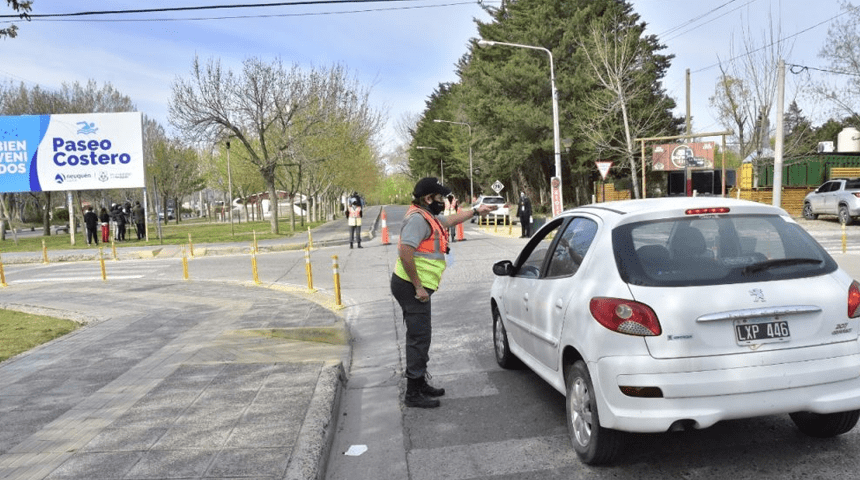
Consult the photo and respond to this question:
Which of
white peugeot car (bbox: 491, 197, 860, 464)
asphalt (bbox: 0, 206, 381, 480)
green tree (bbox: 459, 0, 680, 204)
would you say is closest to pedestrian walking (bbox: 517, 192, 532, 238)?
green tree (bbox: 459, 0, 680, 204)

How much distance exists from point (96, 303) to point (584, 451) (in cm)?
1066

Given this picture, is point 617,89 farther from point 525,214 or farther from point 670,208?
point 670,208

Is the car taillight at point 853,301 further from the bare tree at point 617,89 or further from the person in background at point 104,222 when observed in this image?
the person in background at point 104,222

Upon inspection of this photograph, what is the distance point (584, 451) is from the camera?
3982 millimetres

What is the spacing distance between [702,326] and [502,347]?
2.82 m

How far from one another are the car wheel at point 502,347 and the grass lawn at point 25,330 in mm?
5474

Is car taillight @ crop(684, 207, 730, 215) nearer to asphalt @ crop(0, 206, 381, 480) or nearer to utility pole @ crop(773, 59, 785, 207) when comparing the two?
asphalt @ crop(0, 206, 381, 480)

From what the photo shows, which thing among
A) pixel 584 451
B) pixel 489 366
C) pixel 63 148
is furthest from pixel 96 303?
pixel 63 148

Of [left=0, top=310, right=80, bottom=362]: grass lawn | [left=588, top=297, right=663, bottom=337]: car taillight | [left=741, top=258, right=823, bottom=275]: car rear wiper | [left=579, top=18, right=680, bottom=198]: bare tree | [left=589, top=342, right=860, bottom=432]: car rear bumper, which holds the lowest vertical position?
[left=0, top=310, right=80, bottom=362]: grass lawn

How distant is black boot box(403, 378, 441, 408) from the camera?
530cm

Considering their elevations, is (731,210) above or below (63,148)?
below

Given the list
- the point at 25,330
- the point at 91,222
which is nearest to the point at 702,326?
the point at 25,330

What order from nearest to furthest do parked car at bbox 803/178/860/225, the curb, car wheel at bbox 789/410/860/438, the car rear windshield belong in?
the car rear windshield
the curb
car wheel at bbox 789/410/860/438
parked car at bbox 803/178/860/225

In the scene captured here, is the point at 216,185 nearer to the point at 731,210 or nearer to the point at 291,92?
the point at 291,92
